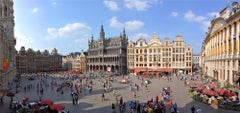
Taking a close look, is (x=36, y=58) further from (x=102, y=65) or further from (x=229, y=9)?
(x=229, y=9)

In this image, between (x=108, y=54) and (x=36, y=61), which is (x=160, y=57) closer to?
(x=108, y=54)

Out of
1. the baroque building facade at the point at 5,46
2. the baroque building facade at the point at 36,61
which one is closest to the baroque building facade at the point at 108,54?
the baroque building facade at the point at 36,61

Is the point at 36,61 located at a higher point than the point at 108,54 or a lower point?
lower

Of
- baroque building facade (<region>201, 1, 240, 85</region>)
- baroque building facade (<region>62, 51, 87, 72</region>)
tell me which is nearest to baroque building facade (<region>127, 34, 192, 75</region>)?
baroque building facade (<region>201, 1, 240, 85</region>)

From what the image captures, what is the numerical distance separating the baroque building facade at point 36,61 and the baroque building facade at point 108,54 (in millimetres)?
29400

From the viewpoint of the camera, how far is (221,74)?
45.6m

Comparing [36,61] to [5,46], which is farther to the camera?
[36,61]

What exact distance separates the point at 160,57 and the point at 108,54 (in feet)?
97.6

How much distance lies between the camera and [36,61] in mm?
124125

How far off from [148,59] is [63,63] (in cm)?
8398

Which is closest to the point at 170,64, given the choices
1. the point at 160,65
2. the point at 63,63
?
the point at 160,65

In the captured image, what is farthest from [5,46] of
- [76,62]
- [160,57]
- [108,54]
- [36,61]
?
[76,62]

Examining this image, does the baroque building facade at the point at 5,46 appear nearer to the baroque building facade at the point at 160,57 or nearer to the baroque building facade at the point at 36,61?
the baroque building facade at the point at 160,57

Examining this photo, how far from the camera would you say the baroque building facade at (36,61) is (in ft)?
382
